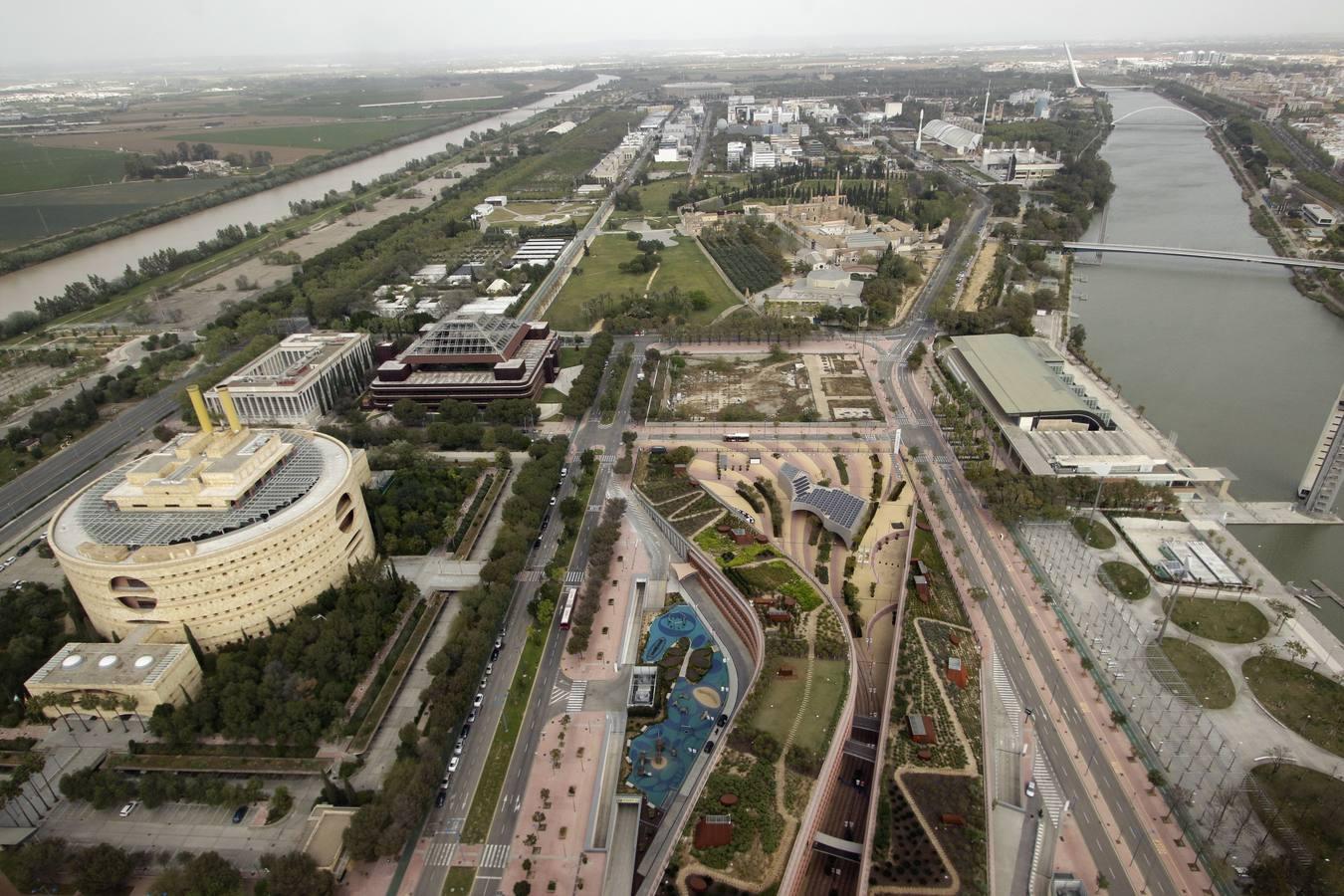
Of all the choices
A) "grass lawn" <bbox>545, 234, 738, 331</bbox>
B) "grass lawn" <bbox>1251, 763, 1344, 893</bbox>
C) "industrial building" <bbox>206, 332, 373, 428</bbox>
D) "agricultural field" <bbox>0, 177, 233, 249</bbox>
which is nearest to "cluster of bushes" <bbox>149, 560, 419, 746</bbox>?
"industrial building" <bbox>206, 332, 373, 428</bbox>

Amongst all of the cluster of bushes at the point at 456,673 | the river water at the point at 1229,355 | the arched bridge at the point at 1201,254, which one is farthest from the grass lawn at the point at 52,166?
the river water at the point at 1229,355

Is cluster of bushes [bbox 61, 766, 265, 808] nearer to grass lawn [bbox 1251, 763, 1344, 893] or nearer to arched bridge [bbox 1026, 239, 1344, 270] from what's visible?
grass lawn [bbox 1251, 763, 1344, 893]

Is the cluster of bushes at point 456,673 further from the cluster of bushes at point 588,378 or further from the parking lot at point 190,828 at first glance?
the cluster of bushes at point 588,378

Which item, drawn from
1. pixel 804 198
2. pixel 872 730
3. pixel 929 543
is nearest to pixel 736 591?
pixel 872 730

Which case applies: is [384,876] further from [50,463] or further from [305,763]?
[50,463]

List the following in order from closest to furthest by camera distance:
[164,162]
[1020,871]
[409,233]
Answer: [1020,871]
[409,233]
[164,162]

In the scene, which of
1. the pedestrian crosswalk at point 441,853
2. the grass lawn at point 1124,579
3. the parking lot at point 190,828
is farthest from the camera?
the grass lawn at point 1124,579
